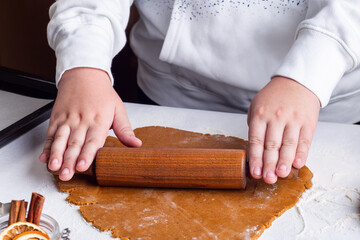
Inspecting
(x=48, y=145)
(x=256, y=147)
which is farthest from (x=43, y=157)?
(x=256, y=147)

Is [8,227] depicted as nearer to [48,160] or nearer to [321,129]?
[48,160]

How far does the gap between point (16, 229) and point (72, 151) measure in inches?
8.3

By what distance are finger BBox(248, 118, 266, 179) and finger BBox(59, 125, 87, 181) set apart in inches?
12.4

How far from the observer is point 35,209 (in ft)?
2.37

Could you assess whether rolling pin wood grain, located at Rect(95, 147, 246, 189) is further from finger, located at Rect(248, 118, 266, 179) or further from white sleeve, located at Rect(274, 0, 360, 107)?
white sleeve, located at Rect(274, 0, 360, 107)

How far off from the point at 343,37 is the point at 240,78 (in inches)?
10.4

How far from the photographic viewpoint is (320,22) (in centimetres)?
95

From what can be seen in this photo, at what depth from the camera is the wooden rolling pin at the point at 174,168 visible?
809mm

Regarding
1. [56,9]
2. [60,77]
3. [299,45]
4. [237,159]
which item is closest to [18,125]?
[60,77]

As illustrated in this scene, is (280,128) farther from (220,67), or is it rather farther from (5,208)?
(5,208)

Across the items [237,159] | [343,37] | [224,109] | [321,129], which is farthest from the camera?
[224,109]

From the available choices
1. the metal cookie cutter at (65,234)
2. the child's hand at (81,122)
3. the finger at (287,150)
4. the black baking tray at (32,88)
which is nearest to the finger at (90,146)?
the child's hand at (81,122)

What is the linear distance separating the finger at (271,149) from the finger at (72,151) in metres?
0.34

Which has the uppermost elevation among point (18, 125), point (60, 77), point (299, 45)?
point (299, 45)
